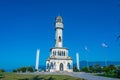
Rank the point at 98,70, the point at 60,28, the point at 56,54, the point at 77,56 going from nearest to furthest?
the point at 98,70, the point at 56,54, the point at 60,28, the point at 77,56

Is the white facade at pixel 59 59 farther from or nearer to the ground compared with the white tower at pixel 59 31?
nearer to the ground

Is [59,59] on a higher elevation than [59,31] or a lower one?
lower

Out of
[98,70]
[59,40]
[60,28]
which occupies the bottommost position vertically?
[98,70]

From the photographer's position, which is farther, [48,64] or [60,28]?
[60,28]

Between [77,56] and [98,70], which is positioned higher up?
[77,56]

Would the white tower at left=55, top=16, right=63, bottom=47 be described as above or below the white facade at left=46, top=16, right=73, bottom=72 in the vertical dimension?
above

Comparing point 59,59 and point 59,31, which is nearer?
point 59,59

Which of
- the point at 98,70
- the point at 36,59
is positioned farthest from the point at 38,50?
the point at 98,70

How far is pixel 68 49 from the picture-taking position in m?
66.9

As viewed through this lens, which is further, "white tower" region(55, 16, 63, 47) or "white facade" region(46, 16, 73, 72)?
"white tower" region(55, 16, 63, 47)

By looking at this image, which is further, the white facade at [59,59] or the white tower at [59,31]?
the white tower at [59,31]

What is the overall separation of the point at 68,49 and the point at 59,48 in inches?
162

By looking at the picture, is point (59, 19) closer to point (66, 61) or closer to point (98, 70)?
point (66, 61)

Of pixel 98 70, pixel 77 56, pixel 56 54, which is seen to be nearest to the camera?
pixel 98 70
